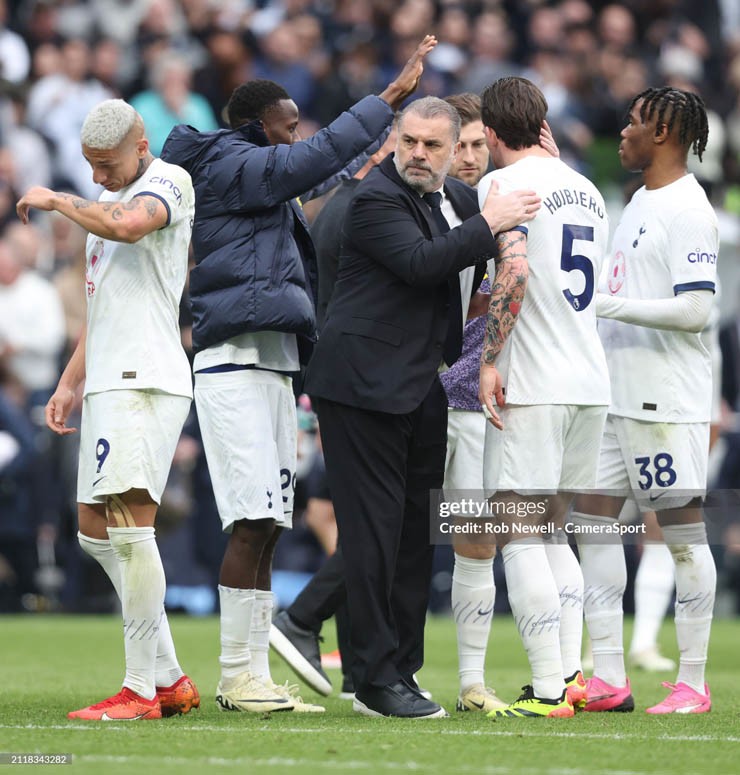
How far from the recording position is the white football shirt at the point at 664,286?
707 centimetres

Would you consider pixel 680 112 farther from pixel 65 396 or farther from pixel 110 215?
pixel 65 396

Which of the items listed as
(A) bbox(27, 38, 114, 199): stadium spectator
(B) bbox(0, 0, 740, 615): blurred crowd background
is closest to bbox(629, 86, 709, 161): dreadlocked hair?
(B) bbox(0, 0, 740, 615): blurred crowd background

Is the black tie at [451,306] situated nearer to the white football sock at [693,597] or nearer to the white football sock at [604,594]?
the white football sock at [604,594]

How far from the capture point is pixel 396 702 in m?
6.57

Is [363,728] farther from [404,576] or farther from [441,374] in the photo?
[441,374]

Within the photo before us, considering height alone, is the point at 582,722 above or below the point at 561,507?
below

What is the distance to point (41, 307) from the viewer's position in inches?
578

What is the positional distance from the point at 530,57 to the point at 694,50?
198 centimetres

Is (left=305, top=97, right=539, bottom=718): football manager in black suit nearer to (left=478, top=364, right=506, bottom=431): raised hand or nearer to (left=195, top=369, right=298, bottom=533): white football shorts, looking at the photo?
(left=478, top=364, right=506, bottom=431): raised hand

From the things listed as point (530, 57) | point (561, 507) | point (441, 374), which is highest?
point (530, 57)

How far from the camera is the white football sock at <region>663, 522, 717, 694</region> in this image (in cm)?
715

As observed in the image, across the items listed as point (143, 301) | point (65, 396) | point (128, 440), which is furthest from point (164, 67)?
point (128, 440)

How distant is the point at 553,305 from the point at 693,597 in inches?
60.2

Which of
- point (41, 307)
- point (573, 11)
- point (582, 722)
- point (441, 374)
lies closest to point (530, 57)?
point (573, 11)
